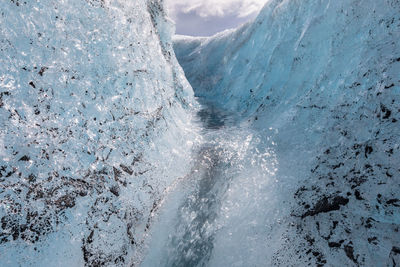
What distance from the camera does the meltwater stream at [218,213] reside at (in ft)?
16.9

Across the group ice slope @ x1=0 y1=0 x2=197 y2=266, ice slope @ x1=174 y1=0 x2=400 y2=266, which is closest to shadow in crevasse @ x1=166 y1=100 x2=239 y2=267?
ice slope @ x1=174 y1=0 x2=400 y2=266

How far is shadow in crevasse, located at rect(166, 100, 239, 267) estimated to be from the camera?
206 inches

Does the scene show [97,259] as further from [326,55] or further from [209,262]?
[326,55]

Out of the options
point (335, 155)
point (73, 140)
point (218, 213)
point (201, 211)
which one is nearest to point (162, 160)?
point (201, 211)

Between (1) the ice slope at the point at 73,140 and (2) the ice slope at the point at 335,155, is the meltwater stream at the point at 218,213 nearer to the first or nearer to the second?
(2) the ice slope at the point at 335,155

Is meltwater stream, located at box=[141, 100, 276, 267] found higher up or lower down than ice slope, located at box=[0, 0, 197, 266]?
lower down

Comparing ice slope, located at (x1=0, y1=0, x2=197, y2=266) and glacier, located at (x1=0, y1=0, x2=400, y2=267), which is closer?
ice slope, located at (x1=0, y1=0, x2=197, y2=266)

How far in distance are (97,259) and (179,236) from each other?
6.10 feet

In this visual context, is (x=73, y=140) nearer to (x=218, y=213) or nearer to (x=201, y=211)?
(x=201, y=211)

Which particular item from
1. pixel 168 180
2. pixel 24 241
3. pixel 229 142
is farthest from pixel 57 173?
pixel 229 142

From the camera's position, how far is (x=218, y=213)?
6.22 metres

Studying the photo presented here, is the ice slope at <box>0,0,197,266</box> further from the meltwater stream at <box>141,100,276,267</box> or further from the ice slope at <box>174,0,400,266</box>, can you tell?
the ice slope at <box>174,0,400,266</box>

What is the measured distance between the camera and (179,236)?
18.7 ft

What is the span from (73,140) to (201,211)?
3530mm
